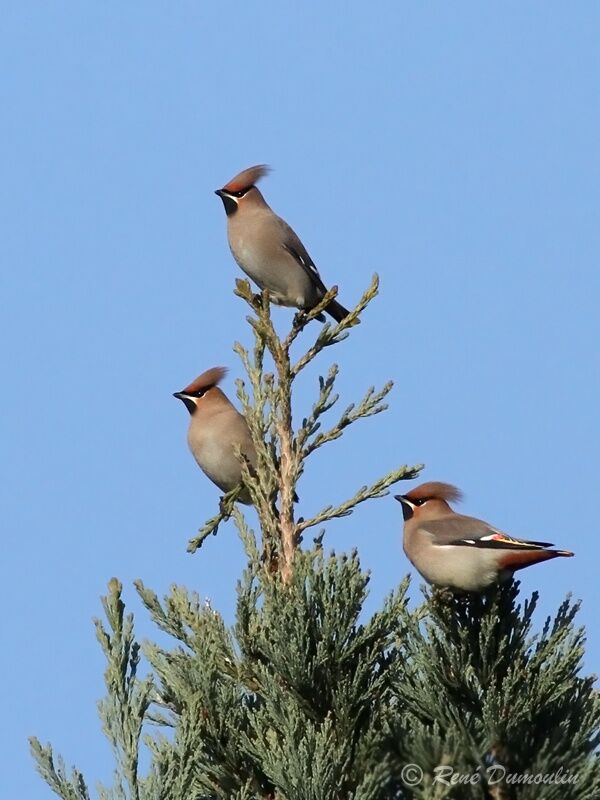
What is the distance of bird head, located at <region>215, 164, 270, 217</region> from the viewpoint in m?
7.40

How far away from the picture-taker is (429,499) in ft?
16.7

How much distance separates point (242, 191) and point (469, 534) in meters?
3.24

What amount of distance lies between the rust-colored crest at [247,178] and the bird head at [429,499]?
2.80 meters

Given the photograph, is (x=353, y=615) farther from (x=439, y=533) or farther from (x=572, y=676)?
(x=439, y=533)

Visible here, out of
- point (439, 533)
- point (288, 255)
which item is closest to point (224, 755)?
point (439, 533)

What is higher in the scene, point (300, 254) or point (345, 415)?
point (300, 254)

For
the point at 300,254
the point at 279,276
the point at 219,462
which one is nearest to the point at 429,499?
the point at 219,462

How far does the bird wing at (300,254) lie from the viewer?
7.42m

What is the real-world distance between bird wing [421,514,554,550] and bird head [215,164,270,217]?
3.00m

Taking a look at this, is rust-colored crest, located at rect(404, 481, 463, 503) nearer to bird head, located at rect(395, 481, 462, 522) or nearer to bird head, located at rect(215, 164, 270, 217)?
bird head, located at rect(395, 481, 462, 522)

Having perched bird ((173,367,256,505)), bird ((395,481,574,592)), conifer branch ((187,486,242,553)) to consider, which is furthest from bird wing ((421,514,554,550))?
perched bird ((173,367,256,505))

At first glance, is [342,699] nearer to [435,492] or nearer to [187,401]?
[435,492]

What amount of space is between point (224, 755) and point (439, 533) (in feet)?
4.75

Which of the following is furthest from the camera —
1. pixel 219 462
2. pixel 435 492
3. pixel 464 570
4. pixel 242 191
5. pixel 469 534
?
pixel 242 191
